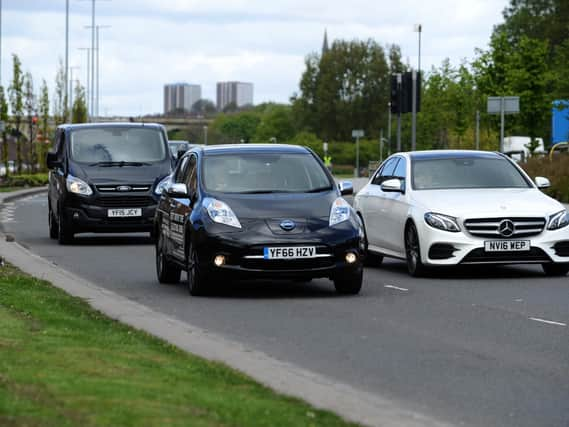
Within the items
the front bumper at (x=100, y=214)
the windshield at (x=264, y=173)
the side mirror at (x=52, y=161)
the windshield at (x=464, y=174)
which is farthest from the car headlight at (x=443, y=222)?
the side mirror at (x=52, y=161)

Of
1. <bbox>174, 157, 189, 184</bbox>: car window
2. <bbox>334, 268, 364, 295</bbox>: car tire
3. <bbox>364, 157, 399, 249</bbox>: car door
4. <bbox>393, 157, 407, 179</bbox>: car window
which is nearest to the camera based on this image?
<bbox>334, 268, 364, 295</bbox>: car tire

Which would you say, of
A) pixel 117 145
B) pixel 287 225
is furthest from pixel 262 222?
pixel 117 145

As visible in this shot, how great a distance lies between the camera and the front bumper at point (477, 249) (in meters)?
17.0

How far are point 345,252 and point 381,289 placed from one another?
131cm

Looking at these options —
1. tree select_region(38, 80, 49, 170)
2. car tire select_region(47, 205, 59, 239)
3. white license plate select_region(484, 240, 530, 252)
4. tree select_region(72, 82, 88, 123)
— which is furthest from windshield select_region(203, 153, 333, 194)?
tree select_region(72, 82, 88, 123)

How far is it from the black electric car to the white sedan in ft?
5.83

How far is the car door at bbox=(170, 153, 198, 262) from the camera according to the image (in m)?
15.4

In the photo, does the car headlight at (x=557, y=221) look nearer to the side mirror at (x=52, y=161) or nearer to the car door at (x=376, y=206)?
the car door at (x=376, y=206)

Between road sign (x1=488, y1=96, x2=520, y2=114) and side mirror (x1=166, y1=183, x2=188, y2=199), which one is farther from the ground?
road sign (x1=488, y1=96, x2=520, y2=114)

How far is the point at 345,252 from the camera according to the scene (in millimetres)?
14664

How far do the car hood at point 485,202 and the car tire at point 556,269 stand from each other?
0.67 m

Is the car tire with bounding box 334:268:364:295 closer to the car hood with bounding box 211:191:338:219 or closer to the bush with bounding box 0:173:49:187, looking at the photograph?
the car hood with bounding box 211:191:338:219

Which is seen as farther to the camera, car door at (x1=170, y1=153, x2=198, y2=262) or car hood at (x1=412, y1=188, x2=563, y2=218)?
car hood at (x1=412, y1=188, x2=563, y2=218)

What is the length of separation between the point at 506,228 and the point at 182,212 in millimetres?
3789
